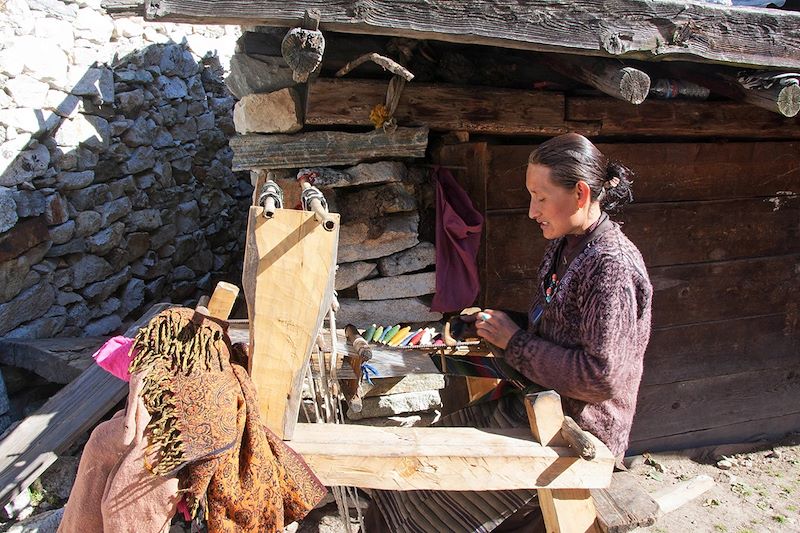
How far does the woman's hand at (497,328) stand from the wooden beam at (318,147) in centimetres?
126

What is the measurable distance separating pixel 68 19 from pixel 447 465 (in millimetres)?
4860

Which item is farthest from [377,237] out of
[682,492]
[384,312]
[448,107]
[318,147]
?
[682,492]

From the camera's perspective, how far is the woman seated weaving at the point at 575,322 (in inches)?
69.4

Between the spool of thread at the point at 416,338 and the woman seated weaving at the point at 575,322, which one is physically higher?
the woman seated weaving at the point at 575,322

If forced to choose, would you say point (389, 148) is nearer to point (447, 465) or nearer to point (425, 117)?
point (425, 117)

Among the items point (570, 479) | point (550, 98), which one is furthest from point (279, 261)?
point (550, 98)

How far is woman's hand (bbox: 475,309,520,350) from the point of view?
6.42 ft

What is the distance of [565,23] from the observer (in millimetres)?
2418

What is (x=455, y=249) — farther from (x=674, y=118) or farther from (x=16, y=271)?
(x=16, y=271)

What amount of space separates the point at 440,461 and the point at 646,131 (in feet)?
7.99

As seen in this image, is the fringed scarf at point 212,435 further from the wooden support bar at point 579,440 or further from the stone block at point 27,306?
the stone block at point 27,306

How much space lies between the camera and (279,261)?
4.96ft

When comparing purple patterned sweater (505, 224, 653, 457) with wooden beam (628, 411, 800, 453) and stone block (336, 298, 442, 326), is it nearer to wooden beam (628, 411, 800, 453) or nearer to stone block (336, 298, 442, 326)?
stone block (336, 298, 442, 326)

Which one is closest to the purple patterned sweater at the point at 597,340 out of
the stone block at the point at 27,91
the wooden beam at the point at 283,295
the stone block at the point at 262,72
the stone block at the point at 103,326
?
the wooden beam at the point at 283,295
